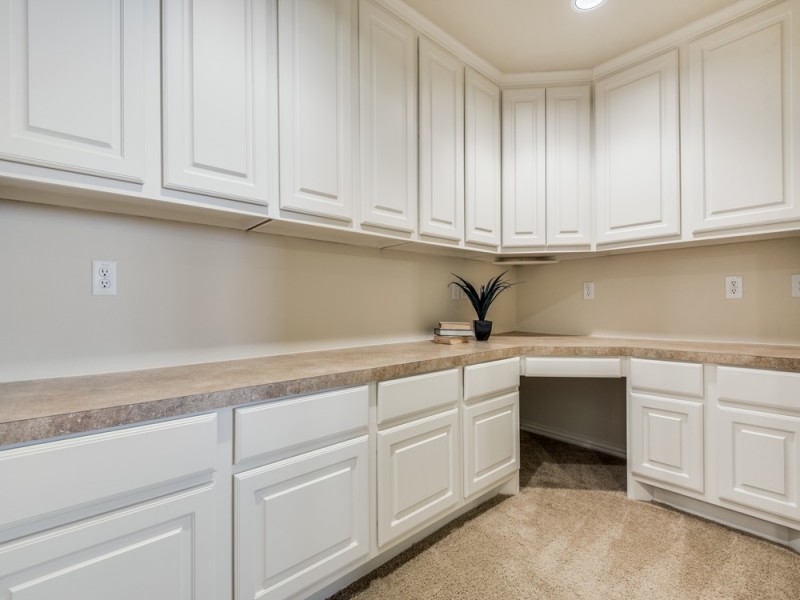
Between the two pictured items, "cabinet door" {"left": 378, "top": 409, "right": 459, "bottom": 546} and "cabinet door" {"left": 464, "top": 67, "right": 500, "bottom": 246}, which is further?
"cabinet door" {"left": 464, "top": 67, "right": 500, "bottom": 246}

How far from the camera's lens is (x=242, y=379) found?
125 centimetres

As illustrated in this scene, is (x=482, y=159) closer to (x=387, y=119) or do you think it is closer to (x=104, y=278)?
(x=387, y=119)

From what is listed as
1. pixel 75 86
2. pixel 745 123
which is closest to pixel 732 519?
pixel 745 123

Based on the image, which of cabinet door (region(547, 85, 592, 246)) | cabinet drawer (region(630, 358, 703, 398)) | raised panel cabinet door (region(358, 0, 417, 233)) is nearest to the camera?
raised panel cabinet door (region(358, 0, 417, 233))

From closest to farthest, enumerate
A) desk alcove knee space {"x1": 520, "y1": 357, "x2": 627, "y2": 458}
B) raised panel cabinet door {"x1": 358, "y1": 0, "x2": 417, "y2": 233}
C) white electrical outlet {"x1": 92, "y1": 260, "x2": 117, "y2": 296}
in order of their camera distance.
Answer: white electrical outlet {"x1": 92, "y1": 260, "x2": 117, "y2": 296} < raised panel cabinet door {"x1": 358, "y1": 0, "x2": 417, "y2": 233} < desk alcove knee space {"x1": 520, "y1": 357, "x2": 627, "y2": 458}

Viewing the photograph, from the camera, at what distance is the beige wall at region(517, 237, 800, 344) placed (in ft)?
6.95

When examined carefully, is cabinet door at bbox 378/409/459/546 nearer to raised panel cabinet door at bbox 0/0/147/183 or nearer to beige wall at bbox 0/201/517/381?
beige wall at bbox 0/201/517/381

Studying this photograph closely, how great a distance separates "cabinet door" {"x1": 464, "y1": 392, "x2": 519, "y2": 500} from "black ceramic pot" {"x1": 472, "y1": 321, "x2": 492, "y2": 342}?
1.24 feet

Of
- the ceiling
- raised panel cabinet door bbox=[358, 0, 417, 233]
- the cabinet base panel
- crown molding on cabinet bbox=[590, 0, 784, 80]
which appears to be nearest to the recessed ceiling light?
the ceiling

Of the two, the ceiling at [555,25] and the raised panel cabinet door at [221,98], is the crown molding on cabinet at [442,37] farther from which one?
the raised panel cabinet door at [221,98]

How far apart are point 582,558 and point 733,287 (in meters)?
1.72

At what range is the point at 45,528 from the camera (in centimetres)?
87

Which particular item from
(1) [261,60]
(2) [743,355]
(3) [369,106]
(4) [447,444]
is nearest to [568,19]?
(3) [369,106]

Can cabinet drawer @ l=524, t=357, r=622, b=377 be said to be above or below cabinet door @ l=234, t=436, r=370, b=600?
above
